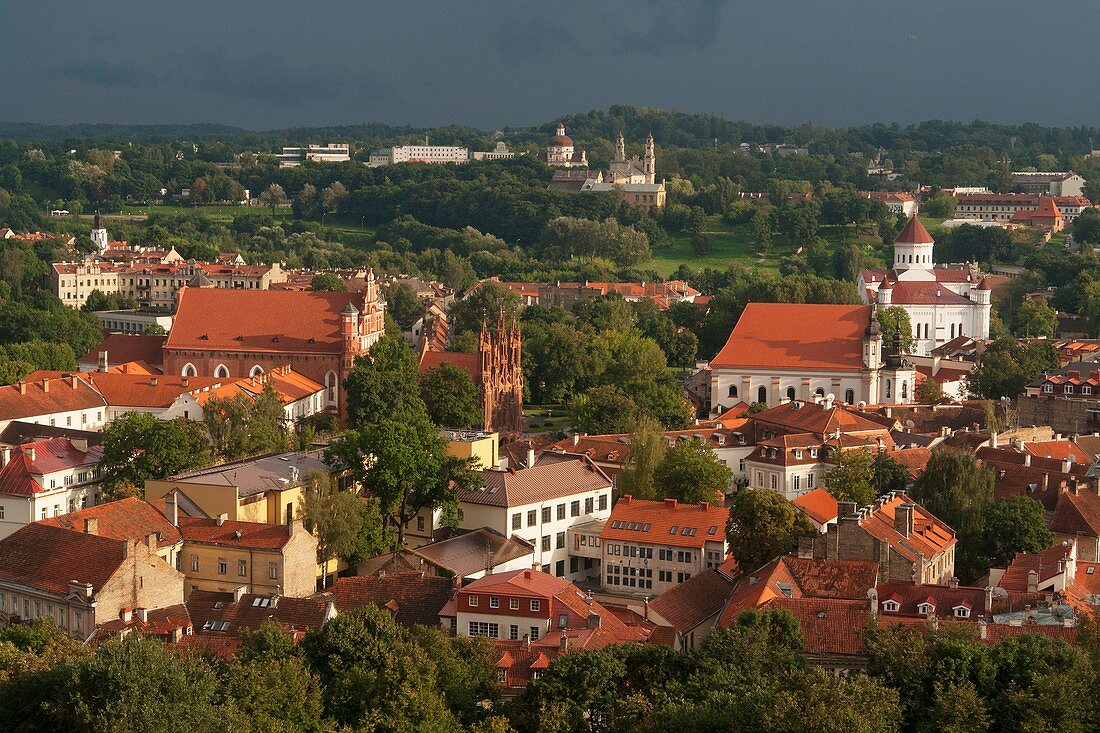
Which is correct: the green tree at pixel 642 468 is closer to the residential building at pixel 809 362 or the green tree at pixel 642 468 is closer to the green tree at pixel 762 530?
the green tree at pixel 762 530

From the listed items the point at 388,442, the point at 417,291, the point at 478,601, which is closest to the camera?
the point at 478,601

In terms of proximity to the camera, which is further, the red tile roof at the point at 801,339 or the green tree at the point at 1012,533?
the red tile roof at the point at 801,339

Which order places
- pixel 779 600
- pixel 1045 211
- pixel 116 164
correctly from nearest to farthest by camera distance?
pixel 779 600 < pixel 1045 211 < pixel 116 164

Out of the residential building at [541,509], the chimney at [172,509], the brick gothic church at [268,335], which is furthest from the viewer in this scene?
the brick gothic church at [268,335]

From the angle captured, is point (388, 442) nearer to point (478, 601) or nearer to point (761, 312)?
point (478, 601)

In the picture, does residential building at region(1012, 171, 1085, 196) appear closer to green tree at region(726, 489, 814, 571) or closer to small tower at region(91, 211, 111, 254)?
small tower at region(91, 211, 111, 254)

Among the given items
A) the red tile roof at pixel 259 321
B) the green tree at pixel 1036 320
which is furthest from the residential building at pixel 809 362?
the green tree at pixel 1036 320

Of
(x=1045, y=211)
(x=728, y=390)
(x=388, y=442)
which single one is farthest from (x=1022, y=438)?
(x=1045, y=211)

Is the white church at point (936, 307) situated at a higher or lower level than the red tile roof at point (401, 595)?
lower
